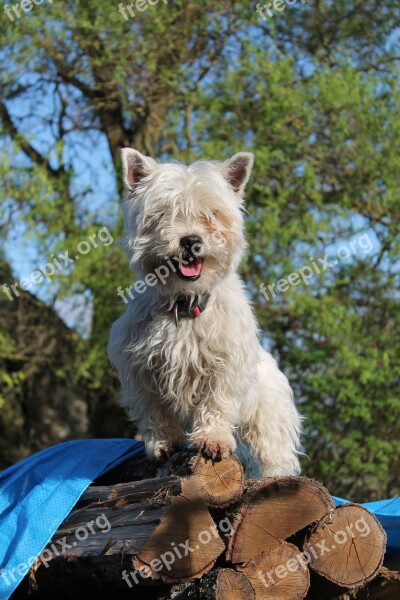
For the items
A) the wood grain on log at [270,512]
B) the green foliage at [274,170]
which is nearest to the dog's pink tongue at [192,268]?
the wood grain on log at [270,512]

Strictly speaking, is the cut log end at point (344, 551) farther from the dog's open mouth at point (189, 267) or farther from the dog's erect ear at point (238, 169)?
the dog's erect ear at point (238, 169)

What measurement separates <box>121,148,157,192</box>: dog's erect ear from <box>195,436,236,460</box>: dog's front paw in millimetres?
1633

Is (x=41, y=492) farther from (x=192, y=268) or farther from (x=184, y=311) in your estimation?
(x=192, y=268)

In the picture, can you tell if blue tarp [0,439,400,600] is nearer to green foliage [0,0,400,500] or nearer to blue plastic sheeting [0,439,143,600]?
blue plastic sheeting [0,439,143,600]

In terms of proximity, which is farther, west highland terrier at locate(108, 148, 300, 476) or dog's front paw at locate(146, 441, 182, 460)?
dog's front paw at locate(146, 441, 182, 460)

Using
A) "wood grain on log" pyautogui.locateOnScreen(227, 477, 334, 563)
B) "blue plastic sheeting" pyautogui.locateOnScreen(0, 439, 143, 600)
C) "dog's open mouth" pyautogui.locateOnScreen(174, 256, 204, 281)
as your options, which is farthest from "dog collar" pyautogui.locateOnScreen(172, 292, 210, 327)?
"blue plastic sheeting" pyautogui.locateOnScreen(0, 439, 143, 600)

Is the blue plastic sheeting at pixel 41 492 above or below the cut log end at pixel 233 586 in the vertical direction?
above

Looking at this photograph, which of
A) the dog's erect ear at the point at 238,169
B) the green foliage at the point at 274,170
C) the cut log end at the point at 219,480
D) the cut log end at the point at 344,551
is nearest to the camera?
the cut log end at the point at 219,480

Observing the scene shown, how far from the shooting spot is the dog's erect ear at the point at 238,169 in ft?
17.7

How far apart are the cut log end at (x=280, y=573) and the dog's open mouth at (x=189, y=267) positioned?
5.14ft

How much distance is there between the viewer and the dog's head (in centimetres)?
498

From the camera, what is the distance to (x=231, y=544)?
4398 mm

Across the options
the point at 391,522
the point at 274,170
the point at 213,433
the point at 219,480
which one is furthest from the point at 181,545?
the point at 274,170

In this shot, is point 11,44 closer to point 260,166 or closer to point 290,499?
point 260,166
